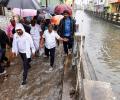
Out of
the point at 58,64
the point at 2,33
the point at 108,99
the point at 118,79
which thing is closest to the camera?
the point at 108,99

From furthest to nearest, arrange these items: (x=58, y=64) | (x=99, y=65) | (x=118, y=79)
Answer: (x=99, y=65) < (x=118, y=79) < (x=58, y=64)

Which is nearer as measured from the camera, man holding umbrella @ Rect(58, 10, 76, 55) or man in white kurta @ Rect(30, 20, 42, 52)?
man holding umbrella @ Rect(58, 10, 76, 55)

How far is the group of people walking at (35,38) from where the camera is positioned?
7.45 meters

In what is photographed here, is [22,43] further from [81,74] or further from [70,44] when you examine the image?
[70,44]

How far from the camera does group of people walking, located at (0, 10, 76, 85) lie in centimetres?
745

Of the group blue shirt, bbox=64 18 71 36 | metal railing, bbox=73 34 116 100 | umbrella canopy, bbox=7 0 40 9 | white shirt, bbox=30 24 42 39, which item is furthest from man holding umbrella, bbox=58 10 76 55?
umbrella canopy, bbox=7 0 40 9

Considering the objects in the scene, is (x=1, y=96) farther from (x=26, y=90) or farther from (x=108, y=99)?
(x=108, y=99)

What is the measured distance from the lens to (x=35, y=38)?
9.92 metres

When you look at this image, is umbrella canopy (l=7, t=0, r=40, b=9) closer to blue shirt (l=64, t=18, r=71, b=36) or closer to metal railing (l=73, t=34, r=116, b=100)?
blue shirt (l=64, t=18, r=71, b=36)

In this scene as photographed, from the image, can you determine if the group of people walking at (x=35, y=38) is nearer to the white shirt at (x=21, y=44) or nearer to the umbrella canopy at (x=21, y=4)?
the white shirt at (x=21, y=44)

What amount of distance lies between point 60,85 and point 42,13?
4601 mm

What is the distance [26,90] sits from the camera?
7.34 m

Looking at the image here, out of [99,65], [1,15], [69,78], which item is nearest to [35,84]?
[69,78]

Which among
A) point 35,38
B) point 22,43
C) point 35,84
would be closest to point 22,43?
point 22,43
